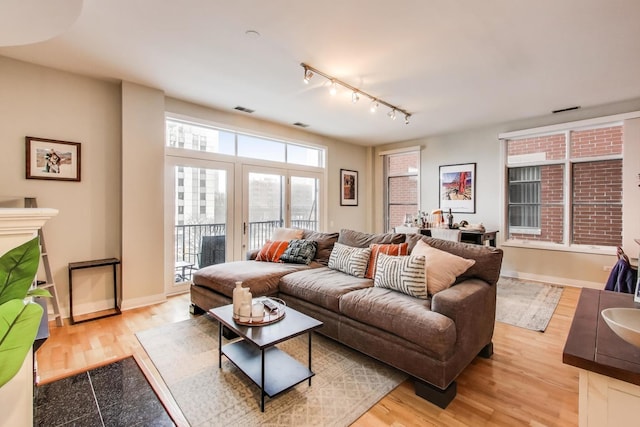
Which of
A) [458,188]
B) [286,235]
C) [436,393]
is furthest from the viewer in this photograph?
[458,188]

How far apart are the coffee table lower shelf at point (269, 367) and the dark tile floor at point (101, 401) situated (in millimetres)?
515

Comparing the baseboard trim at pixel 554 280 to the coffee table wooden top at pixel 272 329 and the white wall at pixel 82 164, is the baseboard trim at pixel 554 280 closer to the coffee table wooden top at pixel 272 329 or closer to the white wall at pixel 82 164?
the coffee table wooden top at pixel 272 329

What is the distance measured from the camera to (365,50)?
2.74 m

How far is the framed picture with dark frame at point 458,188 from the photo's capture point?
5504 mm

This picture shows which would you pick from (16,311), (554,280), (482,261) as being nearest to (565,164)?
(554,280)

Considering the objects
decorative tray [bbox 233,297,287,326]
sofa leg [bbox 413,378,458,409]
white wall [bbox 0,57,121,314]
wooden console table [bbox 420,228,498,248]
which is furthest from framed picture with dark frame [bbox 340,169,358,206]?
sofa leg [bbox 413,378,458,409]

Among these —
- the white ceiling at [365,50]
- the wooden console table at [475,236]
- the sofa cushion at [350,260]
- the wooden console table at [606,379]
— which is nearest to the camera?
the wooden console table at [606,379]

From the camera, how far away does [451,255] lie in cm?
249

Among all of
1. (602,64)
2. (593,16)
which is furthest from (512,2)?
(602,64)

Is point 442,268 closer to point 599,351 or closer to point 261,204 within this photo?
point 599,351

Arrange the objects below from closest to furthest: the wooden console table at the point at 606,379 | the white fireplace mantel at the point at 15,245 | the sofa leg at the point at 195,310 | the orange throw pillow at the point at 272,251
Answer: the white fireplace mantel at the point at 15,245, the wooden console table at the point at 606,379, the sofa leg at the point at 195,310, the orange throw pillow at the point at 272,251

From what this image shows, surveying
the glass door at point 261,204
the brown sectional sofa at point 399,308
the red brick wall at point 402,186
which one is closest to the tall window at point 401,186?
the red brick wall at point 402,186

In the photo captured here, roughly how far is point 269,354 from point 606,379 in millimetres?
1946

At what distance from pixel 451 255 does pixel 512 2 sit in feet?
6.25
